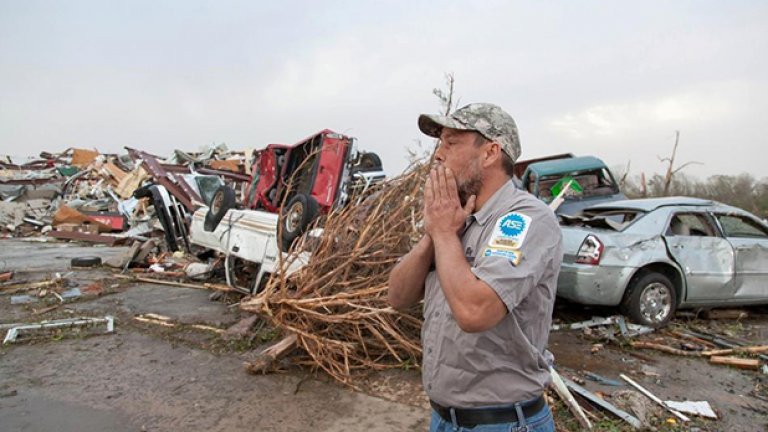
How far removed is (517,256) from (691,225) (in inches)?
236

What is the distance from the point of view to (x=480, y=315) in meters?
1.33

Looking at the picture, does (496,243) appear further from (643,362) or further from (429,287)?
(643,362)

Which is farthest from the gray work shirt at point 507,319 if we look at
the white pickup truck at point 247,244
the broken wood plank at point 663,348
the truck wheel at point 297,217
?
the truck wheel at point 297,217

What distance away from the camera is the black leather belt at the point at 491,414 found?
149cm

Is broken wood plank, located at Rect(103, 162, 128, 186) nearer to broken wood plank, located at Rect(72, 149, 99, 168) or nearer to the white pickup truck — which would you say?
broken wood plank, located at Rect(72, 149, 99, 168)

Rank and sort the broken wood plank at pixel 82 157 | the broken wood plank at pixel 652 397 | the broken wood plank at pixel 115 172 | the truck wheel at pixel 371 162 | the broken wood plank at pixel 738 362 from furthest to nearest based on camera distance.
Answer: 1. the broken wood plank at pixel 82 157
2. the broken wood plank at pixel 115 172
3. the truck wheel at pixel 371 162
4. the broken wood plank at pixel 738 362
5. the broken wood plank at pixel 652 397

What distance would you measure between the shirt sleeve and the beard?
0.55ft

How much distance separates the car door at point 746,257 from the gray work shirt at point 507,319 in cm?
605

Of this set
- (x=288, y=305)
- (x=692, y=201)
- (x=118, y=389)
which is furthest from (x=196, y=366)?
(x=692, y=201)

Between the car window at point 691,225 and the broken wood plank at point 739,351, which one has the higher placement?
the car window at point 691,225

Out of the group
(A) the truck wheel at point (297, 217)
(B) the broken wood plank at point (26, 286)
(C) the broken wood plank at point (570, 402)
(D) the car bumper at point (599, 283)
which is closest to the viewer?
(C) the broken wood plank at point (570, 402)

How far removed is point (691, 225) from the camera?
20.6ft

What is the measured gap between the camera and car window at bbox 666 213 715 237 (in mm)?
6160

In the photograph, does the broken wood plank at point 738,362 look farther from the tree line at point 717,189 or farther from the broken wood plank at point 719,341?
the tree line at point 717,189
